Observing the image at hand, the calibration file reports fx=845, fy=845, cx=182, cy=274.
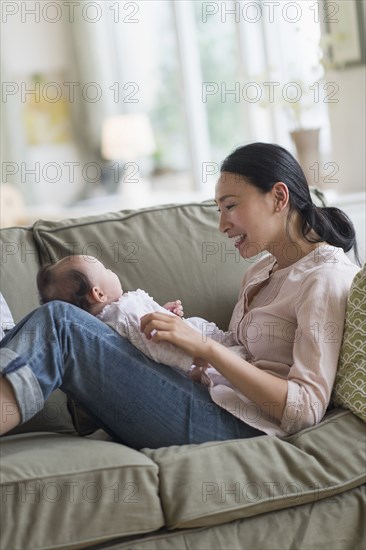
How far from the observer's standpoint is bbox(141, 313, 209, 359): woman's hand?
1.86 metres

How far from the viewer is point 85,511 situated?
1.69 metres

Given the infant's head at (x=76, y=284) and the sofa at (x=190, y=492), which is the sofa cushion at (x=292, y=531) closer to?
the sofa at (x=190, y=492)

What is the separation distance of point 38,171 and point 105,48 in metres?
1.34

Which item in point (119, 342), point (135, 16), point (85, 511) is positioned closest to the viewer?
point (85, 511)

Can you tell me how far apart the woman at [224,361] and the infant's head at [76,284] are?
187mm

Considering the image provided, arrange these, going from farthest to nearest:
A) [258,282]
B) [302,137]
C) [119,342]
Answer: [302,137], [258,282], [119,342]

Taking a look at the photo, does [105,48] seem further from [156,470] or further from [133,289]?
[156,470]

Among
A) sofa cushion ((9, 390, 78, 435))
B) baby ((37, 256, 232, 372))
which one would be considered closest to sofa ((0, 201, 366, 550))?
sofa cushion ((9, 390, 78, 435))

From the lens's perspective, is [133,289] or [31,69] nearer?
[133,289]

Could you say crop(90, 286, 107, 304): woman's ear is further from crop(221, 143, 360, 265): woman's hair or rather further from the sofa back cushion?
crop(221, 143, 360, 265): woman's hair

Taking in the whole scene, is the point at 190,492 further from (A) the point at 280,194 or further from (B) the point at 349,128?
(B) the point at 349,128

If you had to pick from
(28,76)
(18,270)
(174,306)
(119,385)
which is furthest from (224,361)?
(28,76)

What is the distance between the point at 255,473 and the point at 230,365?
0.78 feet

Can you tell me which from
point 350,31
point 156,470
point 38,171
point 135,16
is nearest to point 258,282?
point 156,470
